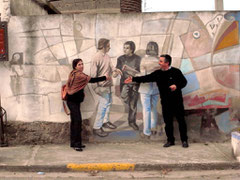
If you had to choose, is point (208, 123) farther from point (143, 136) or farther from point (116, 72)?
point (116, 72)

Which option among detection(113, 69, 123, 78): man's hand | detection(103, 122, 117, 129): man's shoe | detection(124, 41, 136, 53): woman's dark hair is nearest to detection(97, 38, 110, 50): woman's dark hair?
detection(124, 41, 136, 53): woman's dark hair

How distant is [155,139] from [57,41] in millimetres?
2621

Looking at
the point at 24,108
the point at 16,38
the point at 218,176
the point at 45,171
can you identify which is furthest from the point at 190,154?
the point at 16,38

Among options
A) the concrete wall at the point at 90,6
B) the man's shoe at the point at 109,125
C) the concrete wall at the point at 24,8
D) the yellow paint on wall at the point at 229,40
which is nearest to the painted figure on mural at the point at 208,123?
the yellow paint on wall at the point at 229,40

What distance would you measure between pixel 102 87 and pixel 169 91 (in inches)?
50.0

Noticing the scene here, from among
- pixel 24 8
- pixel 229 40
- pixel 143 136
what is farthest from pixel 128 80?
pixel 24 8

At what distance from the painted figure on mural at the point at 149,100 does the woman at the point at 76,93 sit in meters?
0.86

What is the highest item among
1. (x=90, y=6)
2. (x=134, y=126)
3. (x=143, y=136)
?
(x=90, y=6)

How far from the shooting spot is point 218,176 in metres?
4.79

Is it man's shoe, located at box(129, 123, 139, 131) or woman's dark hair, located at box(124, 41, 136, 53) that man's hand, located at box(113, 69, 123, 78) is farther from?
man's shoe, located at box(129, 123, 139, 131)

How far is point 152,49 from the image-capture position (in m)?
6.27

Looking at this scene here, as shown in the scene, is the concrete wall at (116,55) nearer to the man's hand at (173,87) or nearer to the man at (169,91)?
the man at (169,91)

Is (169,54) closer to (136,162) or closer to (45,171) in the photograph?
(136,162)

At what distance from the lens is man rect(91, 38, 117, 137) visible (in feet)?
20.5
